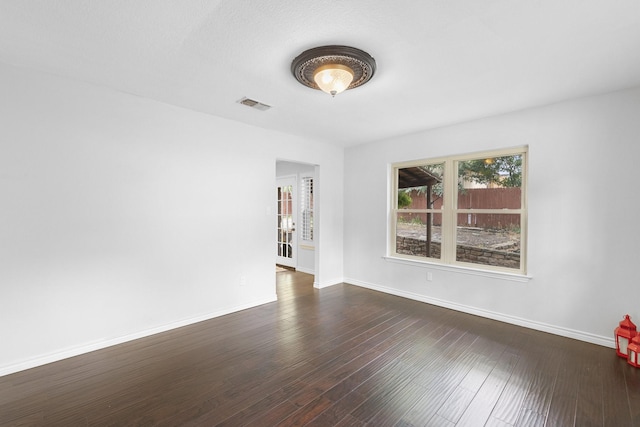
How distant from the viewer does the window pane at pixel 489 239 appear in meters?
3.58

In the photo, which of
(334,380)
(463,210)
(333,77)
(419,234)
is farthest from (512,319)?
(333,77)

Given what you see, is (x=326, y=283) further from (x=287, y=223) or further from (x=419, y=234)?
(x=287, y=223)

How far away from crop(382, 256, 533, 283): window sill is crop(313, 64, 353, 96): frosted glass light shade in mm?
2873

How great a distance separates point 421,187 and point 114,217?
3.97 metres

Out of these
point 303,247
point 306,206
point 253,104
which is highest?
point 253,104

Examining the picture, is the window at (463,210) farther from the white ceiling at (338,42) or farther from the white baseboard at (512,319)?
the white ceiling at (338,42)

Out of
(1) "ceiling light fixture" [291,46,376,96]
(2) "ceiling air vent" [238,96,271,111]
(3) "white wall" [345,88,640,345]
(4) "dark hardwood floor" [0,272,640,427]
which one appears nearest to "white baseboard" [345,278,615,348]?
(3) "white wall" [345,88,640,345]

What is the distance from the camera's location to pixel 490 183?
12.4 feet

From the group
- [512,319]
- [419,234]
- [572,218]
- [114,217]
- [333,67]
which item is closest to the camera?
[333,67]

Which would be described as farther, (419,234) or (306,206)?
(306,206)

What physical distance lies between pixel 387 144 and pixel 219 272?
3174 mm

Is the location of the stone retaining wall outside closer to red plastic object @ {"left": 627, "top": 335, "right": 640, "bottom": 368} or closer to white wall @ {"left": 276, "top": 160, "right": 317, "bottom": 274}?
red plastic object @ {"left": 627, "top": 335, "right": 640, "bottom": 368}

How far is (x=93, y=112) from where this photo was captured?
277 centimetres

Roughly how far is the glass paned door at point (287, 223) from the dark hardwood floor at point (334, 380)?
130 inches
